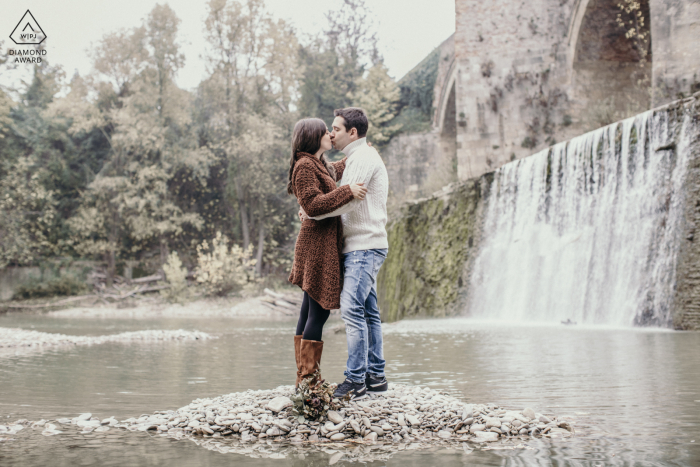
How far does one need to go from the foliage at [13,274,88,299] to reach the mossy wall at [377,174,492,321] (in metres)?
13.6

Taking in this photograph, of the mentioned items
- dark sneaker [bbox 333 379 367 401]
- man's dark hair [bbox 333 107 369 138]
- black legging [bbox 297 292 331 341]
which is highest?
man's dark hair [bbox 333 107 369 138]

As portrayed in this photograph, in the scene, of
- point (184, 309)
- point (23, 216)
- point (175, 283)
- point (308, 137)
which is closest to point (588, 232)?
point (308, 137)

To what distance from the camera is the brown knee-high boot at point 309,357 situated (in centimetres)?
332

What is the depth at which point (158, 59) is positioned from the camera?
25.4 meters

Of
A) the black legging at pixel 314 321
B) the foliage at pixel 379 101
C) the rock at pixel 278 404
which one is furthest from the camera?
the foliage at pixel 379 101

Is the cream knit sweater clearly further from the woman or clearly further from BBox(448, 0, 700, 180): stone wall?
BBox(448, 0, 700, 180): stone wall

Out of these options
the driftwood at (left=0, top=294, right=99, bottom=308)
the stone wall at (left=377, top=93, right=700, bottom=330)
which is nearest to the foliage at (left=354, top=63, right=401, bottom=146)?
the stone wall at (left=377, top=93, right=700, bottom=330)

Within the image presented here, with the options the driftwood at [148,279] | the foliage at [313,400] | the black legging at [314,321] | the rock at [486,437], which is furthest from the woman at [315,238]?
the driftwood at [148,279]

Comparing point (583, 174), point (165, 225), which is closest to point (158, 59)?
point (165, 225)

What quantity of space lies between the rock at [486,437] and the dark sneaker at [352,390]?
27.9 inches

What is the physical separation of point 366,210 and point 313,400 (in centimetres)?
102

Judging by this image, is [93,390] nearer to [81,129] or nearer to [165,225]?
[165,225]

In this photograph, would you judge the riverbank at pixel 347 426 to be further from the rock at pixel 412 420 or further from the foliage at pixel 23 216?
the foliage at pixel 23 216

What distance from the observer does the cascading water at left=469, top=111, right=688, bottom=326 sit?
906 centimetres
